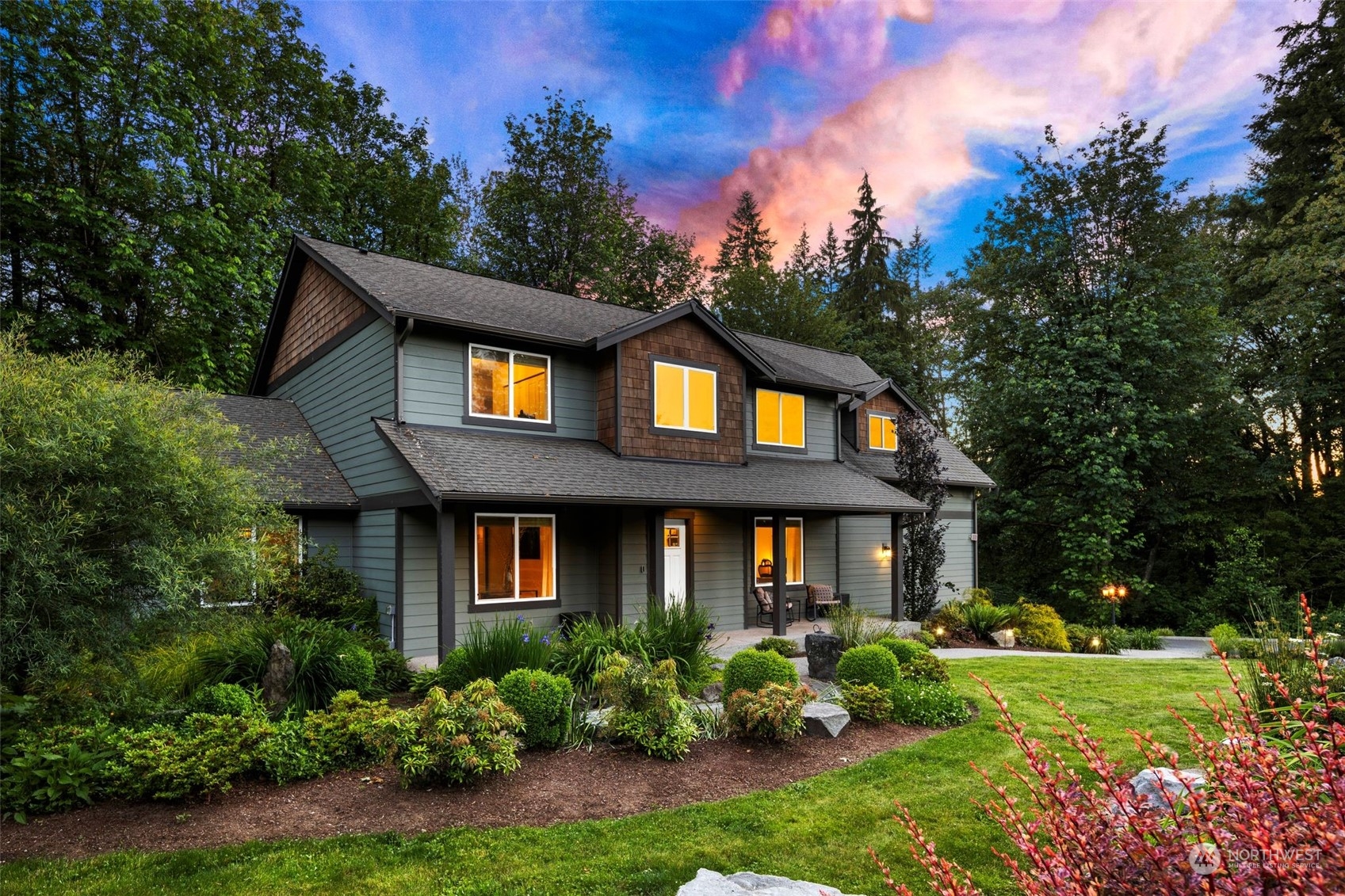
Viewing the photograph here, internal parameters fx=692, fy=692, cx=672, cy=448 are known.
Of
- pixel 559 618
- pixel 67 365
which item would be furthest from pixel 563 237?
pixel 67 365

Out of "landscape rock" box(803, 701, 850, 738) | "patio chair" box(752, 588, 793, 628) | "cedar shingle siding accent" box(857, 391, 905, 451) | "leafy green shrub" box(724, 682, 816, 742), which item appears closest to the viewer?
"leafy green shrub" box(724, 682, 816, 742)

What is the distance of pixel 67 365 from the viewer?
5840mm

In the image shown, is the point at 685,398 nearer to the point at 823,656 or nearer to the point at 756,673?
A: the point at 823,656

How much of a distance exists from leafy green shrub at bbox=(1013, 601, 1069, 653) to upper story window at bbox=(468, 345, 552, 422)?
10.4m

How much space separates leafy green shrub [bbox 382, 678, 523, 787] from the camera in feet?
17.4

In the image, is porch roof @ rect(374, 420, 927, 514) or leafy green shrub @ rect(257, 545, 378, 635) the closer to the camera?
porch roof @ rect(374, 420, 927, 514)

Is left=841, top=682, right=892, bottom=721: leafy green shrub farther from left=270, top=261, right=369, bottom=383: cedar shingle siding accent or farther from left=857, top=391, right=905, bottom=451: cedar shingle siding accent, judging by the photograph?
left=857, top=391, right=905, bottom=451: cedar shingle siding accent

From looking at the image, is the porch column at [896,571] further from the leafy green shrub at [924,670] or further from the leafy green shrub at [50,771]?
the leafy green shrub at [50,771]

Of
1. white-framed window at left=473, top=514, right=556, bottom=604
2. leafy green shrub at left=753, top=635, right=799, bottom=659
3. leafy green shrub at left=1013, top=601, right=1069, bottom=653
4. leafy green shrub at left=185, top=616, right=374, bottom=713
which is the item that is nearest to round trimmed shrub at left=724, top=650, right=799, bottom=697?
leafy green shrub at left=753, top=635, right=799, bottom=659

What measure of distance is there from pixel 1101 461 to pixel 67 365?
20.4 m

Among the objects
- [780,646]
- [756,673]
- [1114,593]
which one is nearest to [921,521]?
[1114,593]

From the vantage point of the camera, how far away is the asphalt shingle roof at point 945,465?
18.3m

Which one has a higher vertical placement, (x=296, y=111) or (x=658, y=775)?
(x=296, y=111)

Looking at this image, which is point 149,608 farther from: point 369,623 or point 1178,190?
point 1178,190
